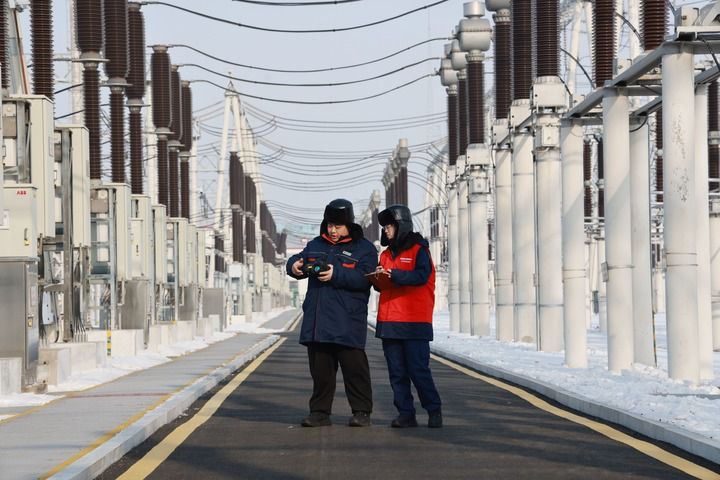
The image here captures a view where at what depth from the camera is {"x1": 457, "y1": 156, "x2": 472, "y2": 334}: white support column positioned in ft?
181

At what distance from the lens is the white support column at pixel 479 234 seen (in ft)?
165

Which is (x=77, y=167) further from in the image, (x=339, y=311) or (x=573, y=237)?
(x=339, y=311)

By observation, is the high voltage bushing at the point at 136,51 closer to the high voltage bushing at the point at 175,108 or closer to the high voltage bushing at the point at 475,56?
the high voltage bushing at the point at 175,108

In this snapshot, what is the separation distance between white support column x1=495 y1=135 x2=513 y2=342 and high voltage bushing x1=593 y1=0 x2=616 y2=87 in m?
14.8

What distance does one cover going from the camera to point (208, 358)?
32031 millimetres

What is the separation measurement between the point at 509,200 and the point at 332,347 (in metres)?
30.6

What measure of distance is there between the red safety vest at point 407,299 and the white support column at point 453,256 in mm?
43967

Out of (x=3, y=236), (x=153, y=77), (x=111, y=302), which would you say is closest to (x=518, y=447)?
(x=3, y=236)

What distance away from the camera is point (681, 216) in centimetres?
2094

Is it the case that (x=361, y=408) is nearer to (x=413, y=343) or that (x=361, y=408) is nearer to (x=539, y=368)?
(x=413, y=343)

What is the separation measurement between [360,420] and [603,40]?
15641mm

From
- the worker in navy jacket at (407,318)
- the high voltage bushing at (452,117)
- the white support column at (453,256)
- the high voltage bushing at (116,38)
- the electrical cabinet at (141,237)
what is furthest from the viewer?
the high voltage bushing at (452,117)

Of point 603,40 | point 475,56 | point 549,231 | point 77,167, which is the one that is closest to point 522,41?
point 549,231

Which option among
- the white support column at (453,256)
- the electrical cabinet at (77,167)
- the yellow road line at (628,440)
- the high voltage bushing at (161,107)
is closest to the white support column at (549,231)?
the electrical cabinet at (77,167)
